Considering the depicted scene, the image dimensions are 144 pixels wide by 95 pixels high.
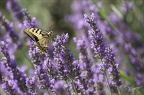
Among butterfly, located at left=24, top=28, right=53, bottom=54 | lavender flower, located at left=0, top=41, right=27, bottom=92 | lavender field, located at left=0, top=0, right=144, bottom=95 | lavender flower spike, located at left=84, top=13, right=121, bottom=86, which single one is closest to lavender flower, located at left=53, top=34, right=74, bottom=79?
lavender field, located at left=0, top=0, right=144, bottom=95

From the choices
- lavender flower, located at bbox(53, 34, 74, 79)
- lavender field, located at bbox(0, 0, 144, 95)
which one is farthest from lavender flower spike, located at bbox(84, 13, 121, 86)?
lavender flower, located at bbox(53, 34, 74, 79)

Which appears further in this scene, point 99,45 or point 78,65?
point 78,65

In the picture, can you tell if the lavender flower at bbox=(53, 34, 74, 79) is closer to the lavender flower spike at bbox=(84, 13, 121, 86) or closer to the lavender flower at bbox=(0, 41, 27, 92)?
the lavender flower spike at bbox=(84, 13, 121, 86)

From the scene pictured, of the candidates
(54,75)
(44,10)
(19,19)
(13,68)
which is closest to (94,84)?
(54,75)

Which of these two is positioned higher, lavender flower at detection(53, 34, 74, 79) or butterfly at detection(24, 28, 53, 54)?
butterfly at detection(24, 28, 53, 54)

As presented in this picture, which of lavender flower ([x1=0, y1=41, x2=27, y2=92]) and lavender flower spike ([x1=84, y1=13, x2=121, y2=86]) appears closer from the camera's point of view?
lavender flower spike ([x1=84, y1=13, x2=121, y2=86])

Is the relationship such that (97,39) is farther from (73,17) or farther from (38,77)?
(73,17)

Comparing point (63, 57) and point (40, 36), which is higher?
point (40, 36)

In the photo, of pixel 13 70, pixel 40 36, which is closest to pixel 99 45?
pixel 40 36

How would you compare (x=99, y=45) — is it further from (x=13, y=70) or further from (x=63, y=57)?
(x=13, y=70)

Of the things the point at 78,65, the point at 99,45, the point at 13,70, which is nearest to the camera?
the point at 99,45
